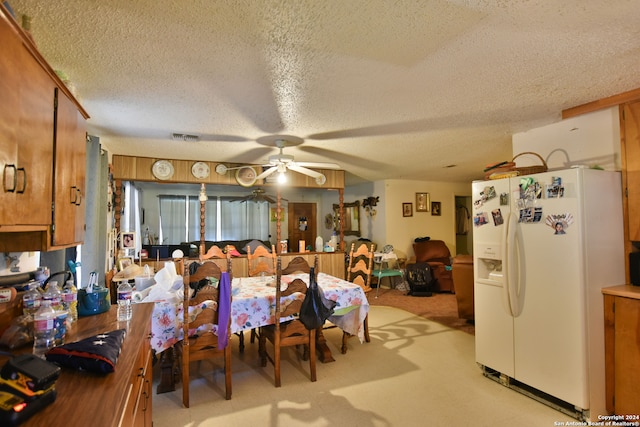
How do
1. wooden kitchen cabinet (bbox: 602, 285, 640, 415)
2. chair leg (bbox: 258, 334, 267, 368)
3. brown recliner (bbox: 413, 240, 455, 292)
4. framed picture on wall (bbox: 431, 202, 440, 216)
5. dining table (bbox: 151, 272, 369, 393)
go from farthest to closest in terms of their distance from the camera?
framed picture on wall (bbox: 431, 202, 440, 216), brown recliner (bbox: 413, 240, 455, 292), chair leg (bbox: 258, 334, 267, 368), dining table (bbox: 151, 272, 369, 393), wooden kitchen cabinet (bbox: 602, 285, 640, 415)

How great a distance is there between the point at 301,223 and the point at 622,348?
6800 mm

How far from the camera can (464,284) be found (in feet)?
13.1

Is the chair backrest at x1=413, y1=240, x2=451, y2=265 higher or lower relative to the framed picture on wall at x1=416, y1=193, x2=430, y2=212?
lower

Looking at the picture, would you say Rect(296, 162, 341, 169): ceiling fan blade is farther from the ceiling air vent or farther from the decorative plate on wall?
the decorative plate on wall

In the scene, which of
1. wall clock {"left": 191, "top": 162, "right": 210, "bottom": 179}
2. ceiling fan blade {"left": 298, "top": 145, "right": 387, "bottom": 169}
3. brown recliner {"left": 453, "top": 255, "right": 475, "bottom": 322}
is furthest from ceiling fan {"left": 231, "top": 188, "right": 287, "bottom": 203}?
brown recliner {"left": 453, "top": 255, "right": 475, "bottom": 322}

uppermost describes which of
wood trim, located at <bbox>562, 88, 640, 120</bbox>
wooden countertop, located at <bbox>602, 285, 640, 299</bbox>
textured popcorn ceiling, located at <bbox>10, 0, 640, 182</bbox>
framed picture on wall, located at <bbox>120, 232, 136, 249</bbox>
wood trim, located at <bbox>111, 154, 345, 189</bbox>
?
textured popcorn ceiling, located at <bbox>10, 0, 640, 182</bbox>

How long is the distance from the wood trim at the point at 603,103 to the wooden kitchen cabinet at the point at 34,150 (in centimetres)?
339

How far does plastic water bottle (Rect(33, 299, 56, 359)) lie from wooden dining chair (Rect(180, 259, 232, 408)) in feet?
3.17

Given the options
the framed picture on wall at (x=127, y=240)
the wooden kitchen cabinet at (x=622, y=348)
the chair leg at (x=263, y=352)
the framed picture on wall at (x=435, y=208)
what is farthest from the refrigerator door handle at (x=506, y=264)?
the framed picture on wall at (x=435, y=208)

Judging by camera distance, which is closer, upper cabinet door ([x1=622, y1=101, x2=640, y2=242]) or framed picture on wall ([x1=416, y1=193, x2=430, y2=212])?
upper cabinet door ([x1=622, y1=101, x2=640, y2=242])

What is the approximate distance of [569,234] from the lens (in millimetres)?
2139

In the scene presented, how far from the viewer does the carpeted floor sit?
4184 mm

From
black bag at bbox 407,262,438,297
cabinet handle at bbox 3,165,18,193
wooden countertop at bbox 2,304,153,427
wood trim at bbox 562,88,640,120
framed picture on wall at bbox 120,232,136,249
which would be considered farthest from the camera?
black bag at bbox 407,262,438,297

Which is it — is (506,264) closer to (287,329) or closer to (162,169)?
(287,329)
